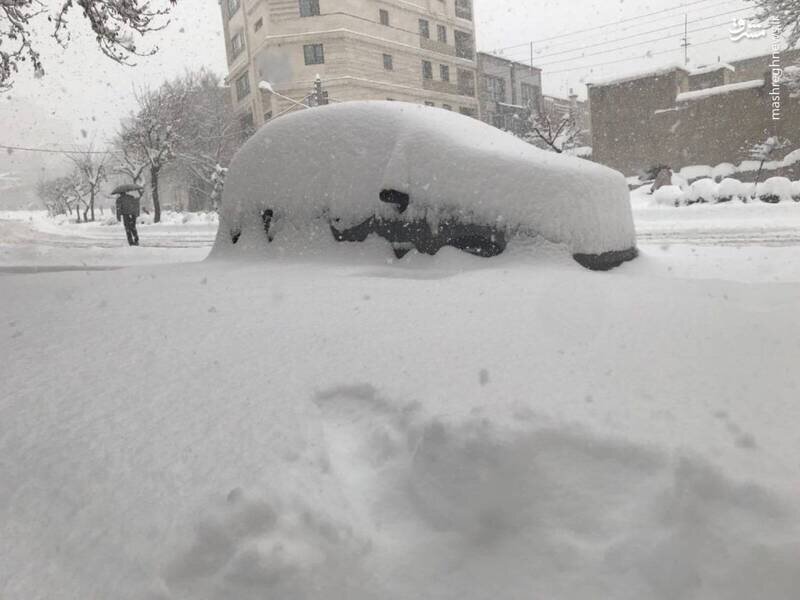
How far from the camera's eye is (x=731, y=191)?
46.5ft

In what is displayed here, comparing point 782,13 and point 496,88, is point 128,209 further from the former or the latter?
point 496,88

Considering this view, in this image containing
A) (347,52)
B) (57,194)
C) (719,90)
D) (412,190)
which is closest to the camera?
(412,190)

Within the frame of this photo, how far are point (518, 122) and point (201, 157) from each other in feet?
78.4

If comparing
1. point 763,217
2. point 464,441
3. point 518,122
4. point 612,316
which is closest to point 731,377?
point 612,316

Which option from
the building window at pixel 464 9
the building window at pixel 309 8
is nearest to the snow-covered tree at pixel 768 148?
the building window at pixel 309 8

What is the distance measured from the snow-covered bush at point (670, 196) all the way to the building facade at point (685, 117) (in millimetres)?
11247

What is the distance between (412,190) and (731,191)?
12.9 metres

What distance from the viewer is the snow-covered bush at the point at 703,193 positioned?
47.8 ft

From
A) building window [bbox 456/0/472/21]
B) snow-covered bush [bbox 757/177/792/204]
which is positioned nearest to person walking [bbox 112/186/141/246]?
snow-covered bush [bbox 757/177/792/204]

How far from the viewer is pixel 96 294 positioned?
337 centimetres

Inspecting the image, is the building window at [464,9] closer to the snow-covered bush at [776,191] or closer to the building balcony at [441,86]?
the building balcony at [441,86]

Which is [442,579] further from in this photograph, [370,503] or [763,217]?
[763,217]

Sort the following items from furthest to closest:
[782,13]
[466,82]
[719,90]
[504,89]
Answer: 1. [504,89]
2. [466,82]
3. [719,90]
4. [782,13]

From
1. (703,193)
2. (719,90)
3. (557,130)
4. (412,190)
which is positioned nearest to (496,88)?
(557,130)
